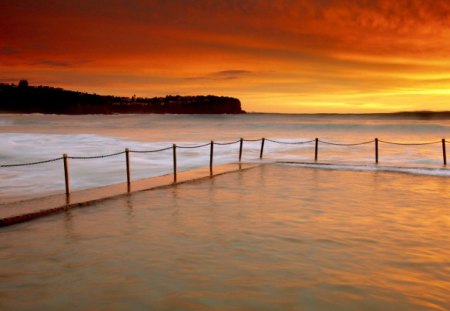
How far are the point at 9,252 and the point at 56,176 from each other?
33.4 ft

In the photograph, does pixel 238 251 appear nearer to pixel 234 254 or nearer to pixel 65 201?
pixel 234 254

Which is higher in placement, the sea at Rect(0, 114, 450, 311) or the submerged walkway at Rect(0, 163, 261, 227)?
the submerged walkway at Rect(0, 163, 261, 227)

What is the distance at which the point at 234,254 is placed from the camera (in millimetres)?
6492

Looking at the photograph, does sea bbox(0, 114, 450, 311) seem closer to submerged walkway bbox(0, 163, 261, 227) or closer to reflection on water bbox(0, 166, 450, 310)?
reflection on water bbox(0, 166, 450, 310)

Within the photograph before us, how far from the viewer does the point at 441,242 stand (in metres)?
7.04

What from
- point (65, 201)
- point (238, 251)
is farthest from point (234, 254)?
point (65, 201)

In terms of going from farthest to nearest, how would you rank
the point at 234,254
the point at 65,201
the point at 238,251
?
the point at 65,201 → the point at 238,251 → the point at 234,254

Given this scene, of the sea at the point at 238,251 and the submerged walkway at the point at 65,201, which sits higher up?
the submerged walkway at the point at 65,201

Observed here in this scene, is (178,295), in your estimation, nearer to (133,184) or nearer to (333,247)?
(333,247)

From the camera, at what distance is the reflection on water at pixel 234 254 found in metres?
5.05

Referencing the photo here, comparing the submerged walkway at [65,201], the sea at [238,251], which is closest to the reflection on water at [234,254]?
the sea at [238,251]

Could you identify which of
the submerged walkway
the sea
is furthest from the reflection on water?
the submerged walkway

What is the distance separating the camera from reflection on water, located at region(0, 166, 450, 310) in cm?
505

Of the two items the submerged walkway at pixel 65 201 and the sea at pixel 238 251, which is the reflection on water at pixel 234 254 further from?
the submerged walkway at pixel 65 201
